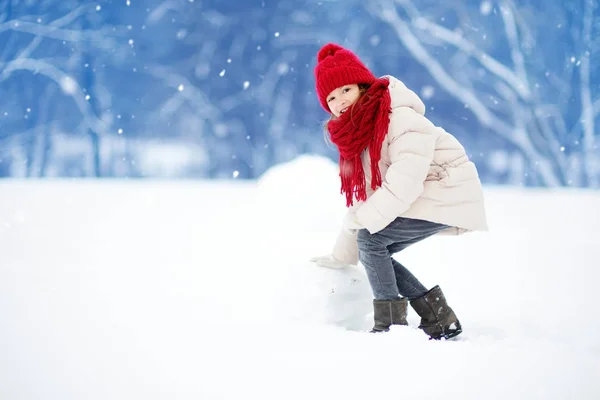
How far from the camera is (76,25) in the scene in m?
5.24

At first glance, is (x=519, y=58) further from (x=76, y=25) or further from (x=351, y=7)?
(x=76, y=25)

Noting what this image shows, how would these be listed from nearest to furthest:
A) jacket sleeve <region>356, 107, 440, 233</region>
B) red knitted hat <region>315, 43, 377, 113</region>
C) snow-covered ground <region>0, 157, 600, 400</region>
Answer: snow-covered ground <region>0, 157, 600, 400</region>
jacket sleeve <region>356, 107, 440, 233</region>
red knitted hat <region>315, 43, 377, 113</region>

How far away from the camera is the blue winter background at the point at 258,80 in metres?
5.03

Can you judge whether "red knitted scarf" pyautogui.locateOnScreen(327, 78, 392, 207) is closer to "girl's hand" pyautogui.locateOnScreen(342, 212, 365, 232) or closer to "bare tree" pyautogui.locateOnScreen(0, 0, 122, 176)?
"girl's hand" pyautogui.locateOnScreen(342, 212, 365, 232)

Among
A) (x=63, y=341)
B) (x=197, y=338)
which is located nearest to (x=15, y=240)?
(x=63, y=341)

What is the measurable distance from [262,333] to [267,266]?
0.93 metres

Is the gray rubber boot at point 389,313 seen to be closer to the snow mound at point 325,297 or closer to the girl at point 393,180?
the girl at point 393,180

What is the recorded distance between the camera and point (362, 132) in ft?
4.86

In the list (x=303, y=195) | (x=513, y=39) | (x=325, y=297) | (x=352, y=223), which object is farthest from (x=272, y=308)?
(x=513, y=39)

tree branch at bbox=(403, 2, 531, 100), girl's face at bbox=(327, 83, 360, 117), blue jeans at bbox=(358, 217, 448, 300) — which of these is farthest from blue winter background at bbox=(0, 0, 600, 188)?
blue jeans at bbox=(358, 217, 448, 300)

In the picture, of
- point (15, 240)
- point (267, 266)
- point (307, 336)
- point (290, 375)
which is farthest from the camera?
point (15, 240)

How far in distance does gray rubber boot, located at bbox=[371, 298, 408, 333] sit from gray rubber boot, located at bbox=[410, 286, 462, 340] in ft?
0.36

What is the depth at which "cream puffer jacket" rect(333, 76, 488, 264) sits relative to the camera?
1.43 m

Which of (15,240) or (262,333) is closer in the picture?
(262,333)
